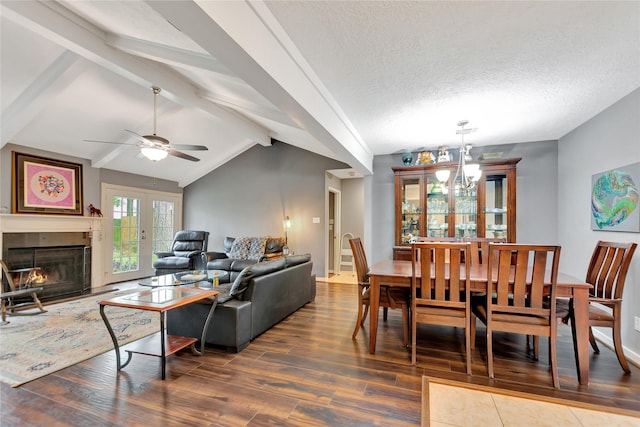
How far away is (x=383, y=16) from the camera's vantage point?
1.68 metres

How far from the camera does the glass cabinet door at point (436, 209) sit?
4465 millimetres

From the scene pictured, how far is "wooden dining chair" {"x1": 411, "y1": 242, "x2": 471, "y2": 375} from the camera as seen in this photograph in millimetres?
2336

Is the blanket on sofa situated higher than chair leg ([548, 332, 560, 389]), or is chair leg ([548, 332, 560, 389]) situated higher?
the blanket on sofa

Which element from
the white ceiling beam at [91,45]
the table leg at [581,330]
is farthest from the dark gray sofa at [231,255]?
the table leg at [581,330]

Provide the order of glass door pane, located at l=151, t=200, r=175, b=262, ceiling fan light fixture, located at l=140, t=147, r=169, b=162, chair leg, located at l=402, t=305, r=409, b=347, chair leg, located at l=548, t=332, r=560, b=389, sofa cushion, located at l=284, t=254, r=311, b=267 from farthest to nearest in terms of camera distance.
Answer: glass door pane, located at l=151, t=200, r=175, b=262 < sofa cushion, located at l=284, t=254, r=311, b=267 < ceiling fan light fixture, located at l=140, t=147, r=169, b=162 < chair leg, located at l=402, t=305, r=409, b=347 < chair leg, located at l=548, t=332, r=560, b=389

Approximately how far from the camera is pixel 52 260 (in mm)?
4574

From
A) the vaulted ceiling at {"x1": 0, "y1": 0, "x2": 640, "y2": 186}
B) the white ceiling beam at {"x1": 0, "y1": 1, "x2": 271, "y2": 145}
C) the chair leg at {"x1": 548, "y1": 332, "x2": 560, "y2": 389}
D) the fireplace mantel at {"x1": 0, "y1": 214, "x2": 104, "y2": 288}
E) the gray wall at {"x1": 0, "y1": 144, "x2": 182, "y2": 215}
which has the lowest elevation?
the chair leg at {"x1": 548, "y1": 332, "x2": 560, "y2": 389}

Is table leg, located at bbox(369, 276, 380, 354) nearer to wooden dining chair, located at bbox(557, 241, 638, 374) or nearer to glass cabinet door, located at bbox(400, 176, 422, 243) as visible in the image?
wooden dining chair, located at bbox(557, 241, 638, 374)

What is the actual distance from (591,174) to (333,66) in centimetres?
336

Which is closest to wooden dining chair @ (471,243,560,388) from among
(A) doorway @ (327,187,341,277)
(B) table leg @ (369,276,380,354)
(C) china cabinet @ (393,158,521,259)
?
(B) table leg @ (369,276,380,354)

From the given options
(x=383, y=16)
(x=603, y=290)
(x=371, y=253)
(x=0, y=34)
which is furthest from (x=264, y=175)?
(x=603, y=290)

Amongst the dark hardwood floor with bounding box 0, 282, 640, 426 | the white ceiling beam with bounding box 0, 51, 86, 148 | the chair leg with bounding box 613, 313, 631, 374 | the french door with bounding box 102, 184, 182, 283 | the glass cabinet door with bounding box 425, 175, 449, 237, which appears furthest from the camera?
the french door with bounding box 102, 184, 182, 283

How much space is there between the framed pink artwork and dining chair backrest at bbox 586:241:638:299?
24.7 feet

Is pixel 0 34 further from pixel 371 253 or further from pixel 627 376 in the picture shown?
pixel 627 376
